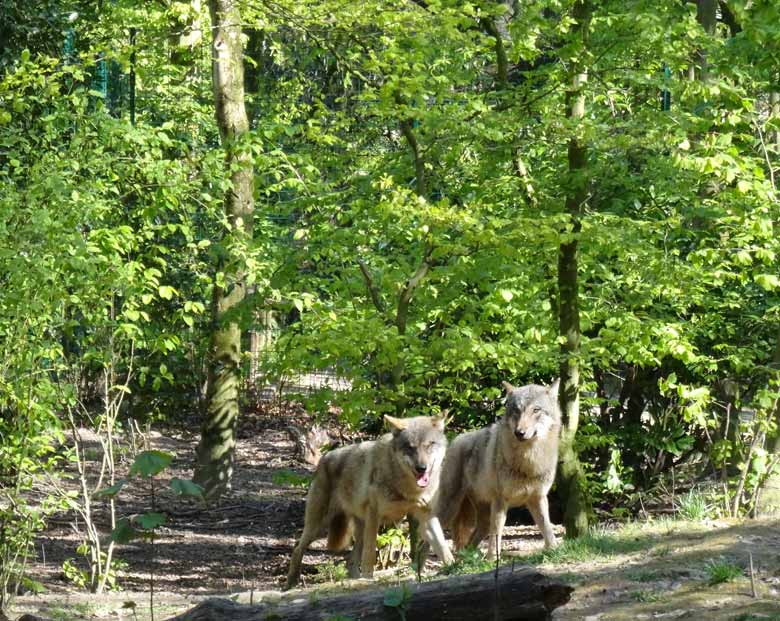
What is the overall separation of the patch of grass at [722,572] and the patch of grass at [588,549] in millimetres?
923

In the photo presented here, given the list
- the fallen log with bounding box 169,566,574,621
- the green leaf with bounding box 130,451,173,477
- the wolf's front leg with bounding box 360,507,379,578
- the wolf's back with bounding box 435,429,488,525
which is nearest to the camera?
the green leaf with bounding box 130,451,173,477

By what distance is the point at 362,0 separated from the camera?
36.3 ft

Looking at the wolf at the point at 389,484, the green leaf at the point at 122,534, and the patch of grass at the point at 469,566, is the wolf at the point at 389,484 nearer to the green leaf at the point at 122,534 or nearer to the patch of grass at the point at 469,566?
the patch of grass at the point at 469,566

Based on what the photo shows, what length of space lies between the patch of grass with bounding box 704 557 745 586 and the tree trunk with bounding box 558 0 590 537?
3.31m

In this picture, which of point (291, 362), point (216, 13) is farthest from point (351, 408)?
point (216, 13)

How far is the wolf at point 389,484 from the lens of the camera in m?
8.91

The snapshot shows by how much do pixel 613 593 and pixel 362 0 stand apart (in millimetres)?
6695

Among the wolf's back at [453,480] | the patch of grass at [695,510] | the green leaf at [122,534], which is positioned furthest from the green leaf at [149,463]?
the patch of grass at [695,510]

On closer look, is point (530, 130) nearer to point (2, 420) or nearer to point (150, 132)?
point (150, 132)

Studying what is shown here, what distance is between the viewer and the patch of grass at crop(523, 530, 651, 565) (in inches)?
294

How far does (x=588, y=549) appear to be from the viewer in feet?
25.2

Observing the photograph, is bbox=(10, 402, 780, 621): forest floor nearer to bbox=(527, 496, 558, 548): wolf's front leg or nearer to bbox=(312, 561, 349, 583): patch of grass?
bbox=(312, 561, 349, 583): patch of grass

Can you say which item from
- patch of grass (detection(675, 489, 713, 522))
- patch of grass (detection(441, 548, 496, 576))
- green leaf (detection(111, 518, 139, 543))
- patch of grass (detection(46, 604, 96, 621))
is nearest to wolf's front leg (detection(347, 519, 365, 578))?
patch of grass (detection(441, 548, 496, 576))

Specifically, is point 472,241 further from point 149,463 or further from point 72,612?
point 149,463
